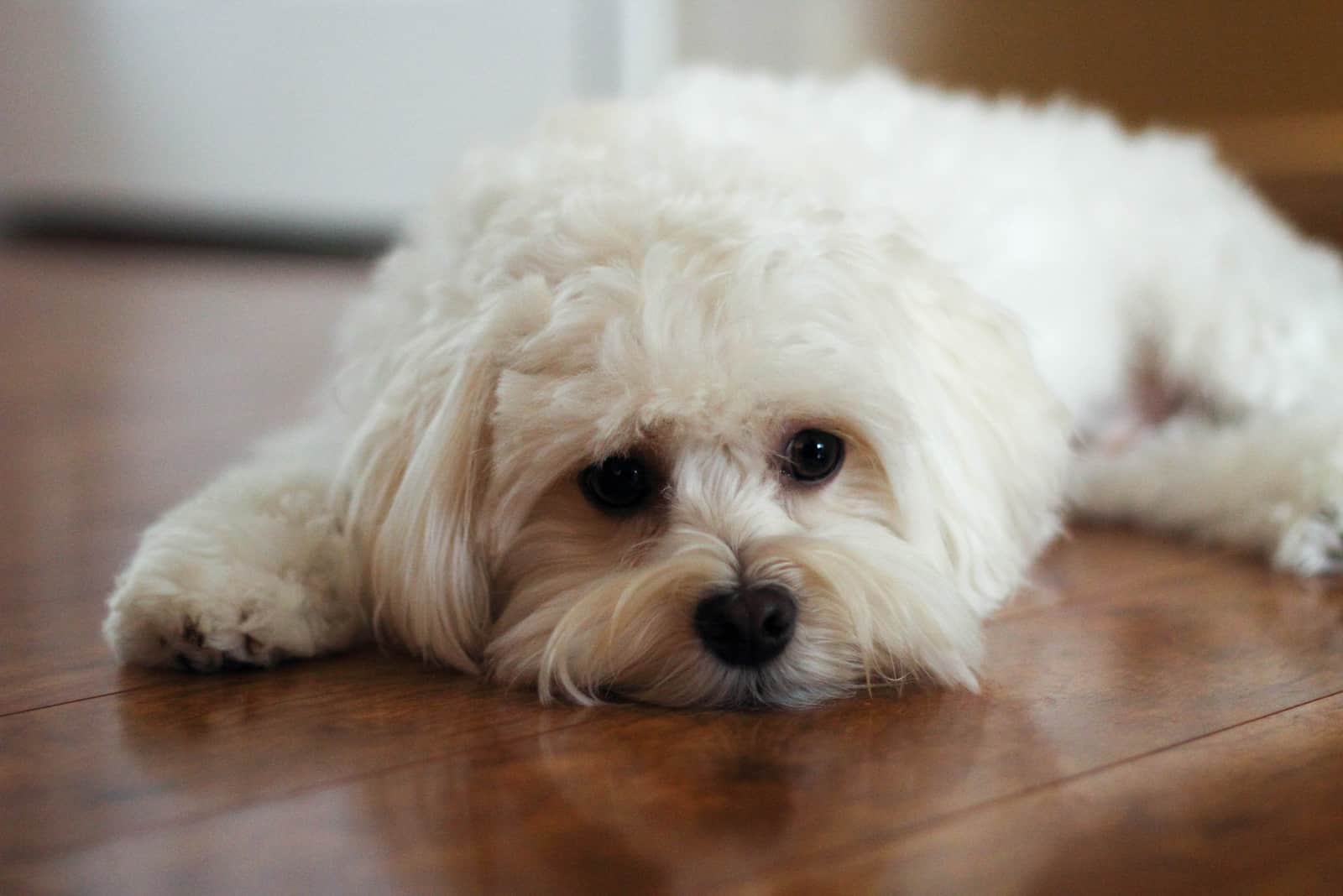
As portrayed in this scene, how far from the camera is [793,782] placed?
1386mm

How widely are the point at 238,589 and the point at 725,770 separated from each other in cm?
66

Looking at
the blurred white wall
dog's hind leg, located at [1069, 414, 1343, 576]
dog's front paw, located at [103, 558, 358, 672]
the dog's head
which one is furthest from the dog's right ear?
the blurred white wall

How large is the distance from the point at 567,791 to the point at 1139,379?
183 centimetres

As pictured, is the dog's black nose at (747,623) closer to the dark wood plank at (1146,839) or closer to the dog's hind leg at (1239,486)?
the dark wood plank at (1146,839)

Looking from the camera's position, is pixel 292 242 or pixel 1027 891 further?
pixel 292 242

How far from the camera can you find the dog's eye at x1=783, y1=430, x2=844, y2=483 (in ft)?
5.71

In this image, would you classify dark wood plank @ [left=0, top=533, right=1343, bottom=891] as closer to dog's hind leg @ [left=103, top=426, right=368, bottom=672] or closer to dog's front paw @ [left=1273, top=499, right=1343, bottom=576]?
dog's hind leg @ [left=103, top=426, right=368, bottom=672]

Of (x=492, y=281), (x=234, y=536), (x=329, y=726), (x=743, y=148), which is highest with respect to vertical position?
(x=743, y=148)

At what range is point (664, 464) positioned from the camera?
5.64 ft

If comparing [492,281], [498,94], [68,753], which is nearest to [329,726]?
[68,753]

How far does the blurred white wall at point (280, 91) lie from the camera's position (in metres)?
6.20

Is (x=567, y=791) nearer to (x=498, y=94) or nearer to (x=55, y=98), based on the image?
(x=498, y=94)

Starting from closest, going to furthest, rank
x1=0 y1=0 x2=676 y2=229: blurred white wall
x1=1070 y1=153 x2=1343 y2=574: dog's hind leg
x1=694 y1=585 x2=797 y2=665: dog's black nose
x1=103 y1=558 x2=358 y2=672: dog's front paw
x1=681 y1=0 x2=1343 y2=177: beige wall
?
x1=694 y1=585 x2=797 y2=665: dog's black nose
x1=103 y1=558 x2=358 y2=672: dog's front paw
x1=1070 y1=153 x2=1343 y2=574: dog's hind leg
x1=681 y1=0 x2=1343 y2=177: beige wall
x1=0 y1=0 x2=676 y2=229: blurred white wall

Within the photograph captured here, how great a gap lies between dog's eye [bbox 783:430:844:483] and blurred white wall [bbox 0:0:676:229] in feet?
14.7
